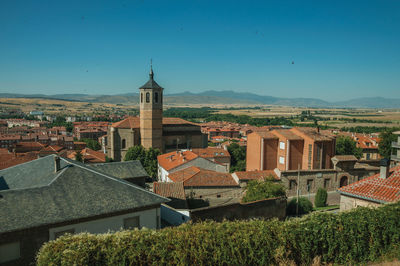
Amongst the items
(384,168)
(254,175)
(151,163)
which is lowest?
(151,163)

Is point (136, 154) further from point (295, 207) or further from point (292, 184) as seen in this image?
point (295, 207)

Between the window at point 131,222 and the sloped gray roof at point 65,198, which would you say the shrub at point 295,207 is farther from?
the window at point 131,222

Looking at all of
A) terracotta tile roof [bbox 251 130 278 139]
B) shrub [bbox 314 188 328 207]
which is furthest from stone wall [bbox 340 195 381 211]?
terracotta tile roof [bbox 251 130 278 139]

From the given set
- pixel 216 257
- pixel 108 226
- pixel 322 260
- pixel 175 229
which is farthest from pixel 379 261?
pixel 108 226

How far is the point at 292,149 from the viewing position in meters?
35.2

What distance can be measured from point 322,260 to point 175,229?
16.8 ft

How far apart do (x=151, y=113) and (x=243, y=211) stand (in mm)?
39004

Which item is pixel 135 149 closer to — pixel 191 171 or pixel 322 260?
pixel 191 171

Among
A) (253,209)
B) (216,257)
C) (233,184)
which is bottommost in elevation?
(233,184)

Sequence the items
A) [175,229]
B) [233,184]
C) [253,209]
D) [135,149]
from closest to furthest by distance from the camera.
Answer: [175,229], [253,209], [233,184], [135,149]

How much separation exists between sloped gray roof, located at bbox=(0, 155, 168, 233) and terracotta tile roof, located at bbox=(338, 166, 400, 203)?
10.3 m

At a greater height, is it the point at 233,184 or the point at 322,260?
the point at 322,260

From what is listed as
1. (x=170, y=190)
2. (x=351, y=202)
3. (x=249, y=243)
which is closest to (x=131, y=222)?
(x=249, y=243)

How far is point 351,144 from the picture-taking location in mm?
53125
